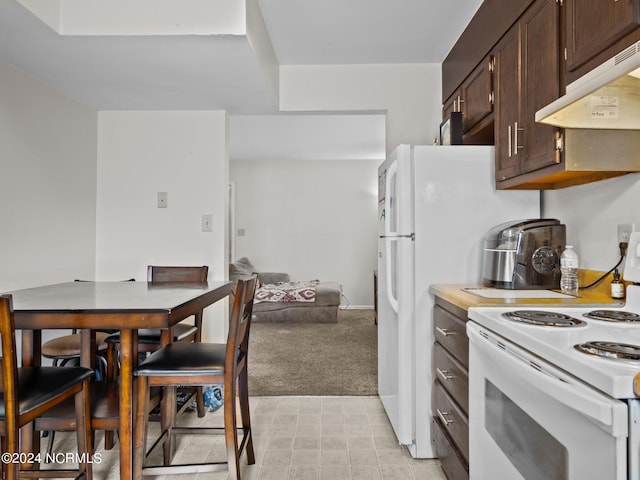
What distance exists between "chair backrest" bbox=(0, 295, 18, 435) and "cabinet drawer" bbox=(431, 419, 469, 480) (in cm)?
152

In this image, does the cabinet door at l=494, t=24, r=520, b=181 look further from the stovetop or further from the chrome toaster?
the stovetop

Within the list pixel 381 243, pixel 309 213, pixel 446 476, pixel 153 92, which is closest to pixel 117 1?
pixel 153 92

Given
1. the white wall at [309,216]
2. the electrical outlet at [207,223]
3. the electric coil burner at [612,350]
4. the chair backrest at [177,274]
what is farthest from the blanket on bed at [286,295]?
the electric coil burner at [612,350]

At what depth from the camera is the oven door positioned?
2.46 feet

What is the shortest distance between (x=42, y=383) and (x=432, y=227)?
5.71 feet

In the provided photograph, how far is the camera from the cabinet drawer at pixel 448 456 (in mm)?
1613

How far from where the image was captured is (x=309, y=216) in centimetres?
691

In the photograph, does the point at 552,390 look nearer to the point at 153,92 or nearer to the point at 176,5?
the point at 176,5

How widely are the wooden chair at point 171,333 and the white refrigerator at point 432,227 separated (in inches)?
47.6

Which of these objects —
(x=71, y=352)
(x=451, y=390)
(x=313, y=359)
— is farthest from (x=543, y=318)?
(x=313, y=359)

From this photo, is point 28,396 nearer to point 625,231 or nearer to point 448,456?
point 448,456

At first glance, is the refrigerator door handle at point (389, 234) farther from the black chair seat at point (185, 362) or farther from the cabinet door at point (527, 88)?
the black chair seat at point (185, 362)

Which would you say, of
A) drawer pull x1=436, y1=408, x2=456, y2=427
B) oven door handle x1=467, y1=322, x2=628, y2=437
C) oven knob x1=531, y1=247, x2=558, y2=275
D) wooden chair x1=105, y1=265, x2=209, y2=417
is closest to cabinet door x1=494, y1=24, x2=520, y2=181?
oven knob x1=531, y1=247, x2=558, y2=275

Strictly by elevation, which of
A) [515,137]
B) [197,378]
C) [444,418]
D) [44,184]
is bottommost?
[444,418]
